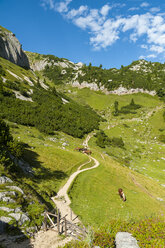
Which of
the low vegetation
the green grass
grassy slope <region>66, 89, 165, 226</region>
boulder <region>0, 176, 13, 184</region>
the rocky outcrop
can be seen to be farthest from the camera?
the rocky outcrop

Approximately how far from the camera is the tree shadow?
1109 cm

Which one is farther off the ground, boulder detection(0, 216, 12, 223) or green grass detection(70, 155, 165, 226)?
boulder detection(0, 216, 12, 223)

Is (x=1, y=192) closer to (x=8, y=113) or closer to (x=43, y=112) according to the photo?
(x=8, y=113)

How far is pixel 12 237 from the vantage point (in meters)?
11.6

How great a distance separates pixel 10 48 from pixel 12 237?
5687 inches

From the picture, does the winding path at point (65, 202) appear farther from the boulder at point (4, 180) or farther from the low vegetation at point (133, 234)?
the boulder at point (4, 180)

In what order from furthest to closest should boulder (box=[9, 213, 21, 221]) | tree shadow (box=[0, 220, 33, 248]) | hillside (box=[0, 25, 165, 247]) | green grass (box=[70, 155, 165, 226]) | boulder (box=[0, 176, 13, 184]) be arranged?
green grass (box=[70, 155, 165, 226]) → hillside (box=[0, 25, 165, 247]) → boulder (box=[0, 176, 13, 184]) → boulder (box=[9, 213, 21, 221]) → tree shadow (box=[0, 220, 33, 248])

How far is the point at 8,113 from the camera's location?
5181 centimetres

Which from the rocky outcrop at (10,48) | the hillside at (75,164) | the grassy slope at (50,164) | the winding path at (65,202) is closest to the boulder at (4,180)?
the hillside at (75,164)

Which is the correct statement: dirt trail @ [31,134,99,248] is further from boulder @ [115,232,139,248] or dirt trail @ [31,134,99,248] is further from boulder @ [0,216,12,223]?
boulder @ [115,232,139,248]

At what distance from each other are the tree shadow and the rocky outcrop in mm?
131912

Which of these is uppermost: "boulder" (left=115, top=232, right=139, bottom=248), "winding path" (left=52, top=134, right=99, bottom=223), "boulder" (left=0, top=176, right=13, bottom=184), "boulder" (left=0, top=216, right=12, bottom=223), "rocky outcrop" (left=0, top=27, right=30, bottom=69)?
"rocky outcrop" (left=0, top=27, right=30, bottom=69)

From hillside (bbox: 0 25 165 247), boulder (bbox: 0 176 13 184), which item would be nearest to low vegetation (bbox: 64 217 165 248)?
hillside (bbox: 0 25 165 247)

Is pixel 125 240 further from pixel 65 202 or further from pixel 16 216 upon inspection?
pixel 65 202
